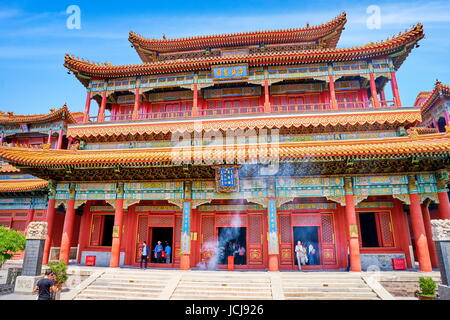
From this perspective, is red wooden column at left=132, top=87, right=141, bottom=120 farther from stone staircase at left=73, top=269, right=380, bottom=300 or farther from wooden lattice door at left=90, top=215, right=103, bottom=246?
stone staircase at left=73, top=269, right=380, bottom=300

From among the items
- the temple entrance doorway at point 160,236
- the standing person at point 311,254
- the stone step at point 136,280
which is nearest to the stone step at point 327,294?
the standing person at point 311,254

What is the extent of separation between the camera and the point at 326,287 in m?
9.29

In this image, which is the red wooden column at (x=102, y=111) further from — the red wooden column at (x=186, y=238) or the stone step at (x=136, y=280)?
the stone step at (x=136, y=280)

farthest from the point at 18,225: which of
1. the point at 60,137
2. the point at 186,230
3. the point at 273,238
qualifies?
the point at 273,238

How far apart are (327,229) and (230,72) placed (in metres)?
9.98

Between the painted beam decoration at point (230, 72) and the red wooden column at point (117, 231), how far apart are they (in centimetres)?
823

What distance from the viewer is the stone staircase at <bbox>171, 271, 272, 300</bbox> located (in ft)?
29.7

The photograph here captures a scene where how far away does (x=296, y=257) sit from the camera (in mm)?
12844

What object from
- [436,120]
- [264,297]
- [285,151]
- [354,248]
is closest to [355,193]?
[354,248]

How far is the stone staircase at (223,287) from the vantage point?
29.7 ft

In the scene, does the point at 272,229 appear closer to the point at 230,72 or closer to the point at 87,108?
the point at 230,72

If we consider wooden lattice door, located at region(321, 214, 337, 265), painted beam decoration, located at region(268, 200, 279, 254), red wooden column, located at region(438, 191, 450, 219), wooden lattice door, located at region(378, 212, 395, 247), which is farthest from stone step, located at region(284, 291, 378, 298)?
red wooden column, located at region(438, 191, 450, 219)

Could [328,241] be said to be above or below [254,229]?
below
